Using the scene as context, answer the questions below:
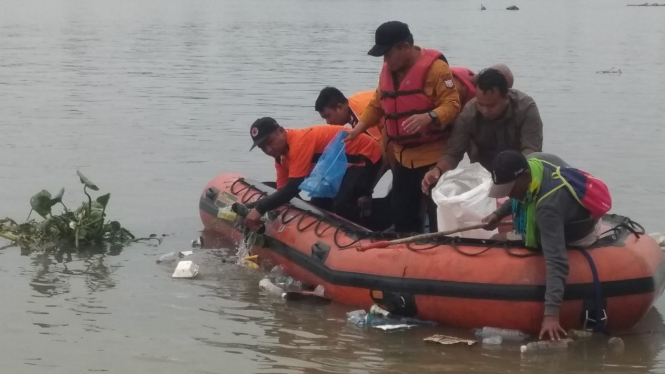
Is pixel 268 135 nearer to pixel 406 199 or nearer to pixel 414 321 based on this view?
pixel 406 199

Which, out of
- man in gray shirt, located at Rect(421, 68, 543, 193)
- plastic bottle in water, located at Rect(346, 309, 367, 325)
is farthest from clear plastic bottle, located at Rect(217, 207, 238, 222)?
man in gray shirt, located at Rect(421, 68, 543, 193)

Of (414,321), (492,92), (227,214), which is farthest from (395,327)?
(227,214)

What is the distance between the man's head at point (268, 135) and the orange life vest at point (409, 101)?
82 centimetres

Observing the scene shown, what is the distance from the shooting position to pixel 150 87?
20781mm

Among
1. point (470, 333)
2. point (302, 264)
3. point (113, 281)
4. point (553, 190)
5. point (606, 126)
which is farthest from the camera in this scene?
point (606, 126)

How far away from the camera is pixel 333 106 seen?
26.8 feet

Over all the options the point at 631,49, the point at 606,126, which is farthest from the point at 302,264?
the point at 631,49

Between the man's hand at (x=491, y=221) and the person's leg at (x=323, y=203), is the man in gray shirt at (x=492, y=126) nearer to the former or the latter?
the man's hand at (x=491, y=221)

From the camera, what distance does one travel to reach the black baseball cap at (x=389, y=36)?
22.5 ft

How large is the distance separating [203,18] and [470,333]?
44.2 metres

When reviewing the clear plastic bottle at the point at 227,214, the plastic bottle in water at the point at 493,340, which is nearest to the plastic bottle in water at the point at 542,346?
the plastic bottle in water at the point at 493,340

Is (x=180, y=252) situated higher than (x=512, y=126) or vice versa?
(x=512, y=126)

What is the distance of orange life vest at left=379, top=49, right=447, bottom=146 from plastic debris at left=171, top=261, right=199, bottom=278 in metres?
1.97

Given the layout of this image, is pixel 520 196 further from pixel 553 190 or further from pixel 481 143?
pixel 481 143
